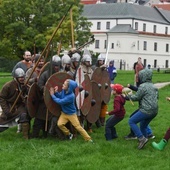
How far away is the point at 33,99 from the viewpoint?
405 inches

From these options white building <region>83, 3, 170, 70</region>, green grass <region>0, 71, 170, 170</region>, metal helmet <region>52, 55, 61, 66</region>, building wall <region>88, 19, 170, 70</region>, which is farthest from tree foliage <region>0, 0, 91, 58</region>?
white building <region>83, 3, 170, 70</region>

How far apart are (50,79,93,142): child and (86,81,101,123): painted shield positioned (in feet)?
4.33

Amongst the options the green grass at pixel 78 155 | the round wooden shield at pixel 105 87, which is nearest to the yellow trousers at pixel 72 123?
the green grass at pixel 78 155

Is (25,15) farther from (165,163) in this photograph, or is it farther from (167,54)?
(167,54)

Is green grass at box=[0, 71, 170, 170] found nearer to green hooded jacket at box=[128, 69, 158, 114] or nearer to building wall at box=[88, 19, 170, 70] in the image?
green hooded jacket at box=[128, 69, 158, 114]

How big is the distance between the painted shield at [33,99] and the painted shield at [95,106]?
1380mm

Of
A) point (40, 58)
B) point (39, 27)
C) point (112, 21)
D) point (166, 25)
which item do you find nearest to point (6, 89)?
point (40, 58)

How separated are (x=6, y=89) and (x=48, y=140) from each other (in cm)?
131

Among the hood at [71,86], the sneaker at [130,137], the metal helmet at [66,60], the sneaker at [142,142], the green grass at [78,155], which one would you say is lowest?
the sneaker at [130,137]

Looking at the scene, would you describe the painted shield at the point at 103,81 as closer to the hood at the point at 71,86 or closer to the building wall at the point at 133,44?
the hood at the point at 71,86

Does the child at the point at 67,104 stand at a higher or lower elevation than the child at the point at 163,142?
higher

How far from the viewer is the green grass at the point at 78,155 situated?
26.7 feet

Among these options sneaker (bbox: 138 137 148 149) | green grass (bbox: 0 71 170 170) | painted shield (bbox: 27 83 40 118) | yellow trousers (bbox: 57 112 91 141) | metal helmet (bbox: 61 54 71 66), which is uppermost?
metal helmet (bbox: 61 54 71 66)

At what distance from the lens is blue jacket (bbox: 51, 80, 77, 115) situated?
32.0 ft
